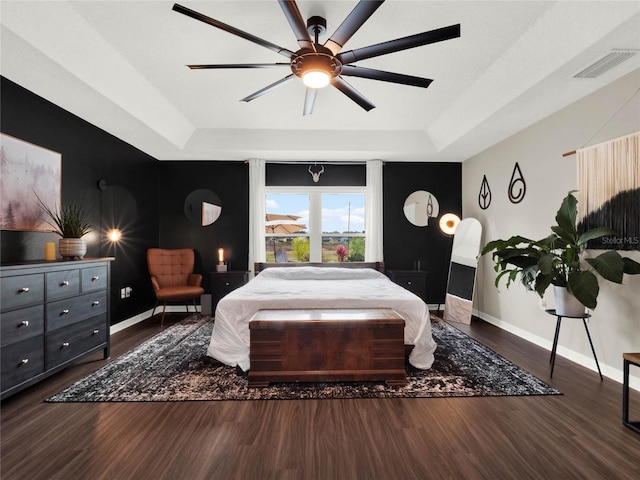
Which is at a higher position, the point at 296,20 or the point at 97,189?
the point at 296,20

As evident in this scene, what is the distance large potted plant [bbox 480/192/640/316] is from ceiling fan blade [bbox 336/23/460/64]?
1.74 meters

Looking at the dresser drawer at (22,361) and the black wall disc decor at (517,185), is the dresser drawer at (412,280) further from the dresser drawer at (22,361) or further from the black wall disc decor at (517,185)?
the dresser drawer at (22,361)

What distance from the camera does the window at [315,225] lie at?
18.7 ft

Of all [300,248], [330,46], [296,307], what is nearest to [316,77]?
[330,46]

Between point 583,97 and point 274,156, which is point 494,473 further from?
point 274,156

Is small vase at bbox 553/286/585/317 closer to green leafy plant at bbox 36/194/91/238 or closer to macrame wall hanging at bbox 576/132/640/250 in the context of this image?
macrame wall hanging at bbox 576/132/640/250

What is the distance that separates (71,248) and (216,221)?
2.68 meters

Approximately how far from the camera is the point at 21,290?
2363mm

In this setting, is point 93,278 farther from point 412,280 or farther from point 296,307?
point 412,280

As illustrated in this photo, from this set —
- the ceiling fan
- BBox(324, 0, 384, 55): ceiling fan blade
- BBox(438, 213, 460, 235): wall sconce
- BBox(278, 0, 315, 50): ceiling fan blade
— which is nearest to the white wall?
BBox(438, 213, 460, 235): wall sconce

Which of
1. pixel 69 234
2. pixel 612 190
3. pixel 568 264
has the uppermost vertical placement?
pixel 612 190

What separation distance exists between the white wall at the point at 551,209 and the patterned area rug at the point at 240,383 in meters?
0.75

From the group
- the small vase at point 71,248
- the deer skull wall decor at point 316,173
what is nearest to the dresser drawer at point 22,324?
the small vase at point 71,248

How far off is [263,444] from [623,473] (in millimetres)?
1824
